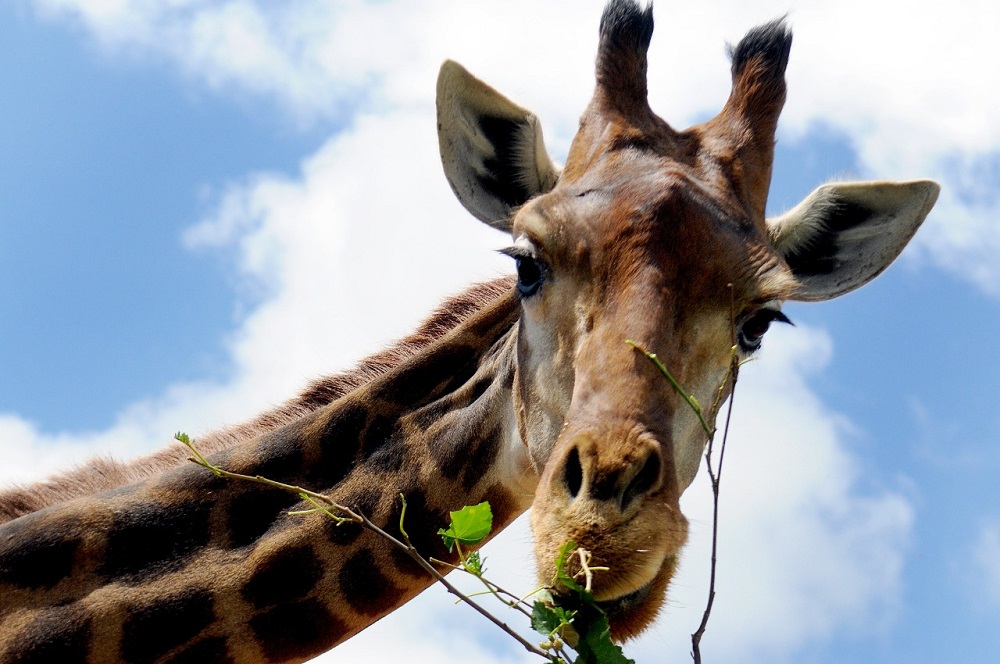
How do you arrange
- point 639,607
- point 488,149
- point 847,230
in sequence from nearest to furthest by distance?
1. point 639,607
2. point 488,149
3. point 847,230

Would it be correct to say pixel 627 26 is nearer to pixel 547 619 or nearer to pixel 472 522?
pixel 472 522

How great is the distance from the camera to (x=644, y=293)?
229 inches

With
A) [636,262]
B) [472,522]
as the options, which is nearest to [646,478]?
[472,522]

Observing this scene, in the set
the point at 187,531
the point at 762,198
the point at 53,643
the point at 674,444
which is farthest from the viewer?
the point at 762,198

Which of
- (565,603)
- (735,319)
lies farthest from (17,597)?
(735,319)

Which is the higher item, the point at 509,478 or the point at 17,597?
the point at 17,597

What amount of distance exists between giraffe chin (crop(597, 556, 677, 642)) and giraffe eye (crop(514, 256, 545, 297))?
1.86m

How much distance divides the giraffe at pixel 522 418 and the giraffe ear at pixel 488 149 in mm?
15

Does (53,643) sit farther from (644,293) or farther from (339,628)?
(644,293)

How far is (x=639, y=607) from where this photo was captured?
5312 mm

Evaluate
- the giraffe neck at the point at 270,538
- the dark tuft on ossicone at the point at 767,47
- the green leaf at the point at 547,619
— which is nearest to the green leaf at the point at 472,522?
the green leaf at the point at 547,619

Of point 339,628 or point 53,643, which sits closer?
point 53,643

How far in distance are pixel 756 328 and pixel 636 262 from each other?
1088 mm

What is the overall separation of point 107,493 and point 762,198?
176 inches
